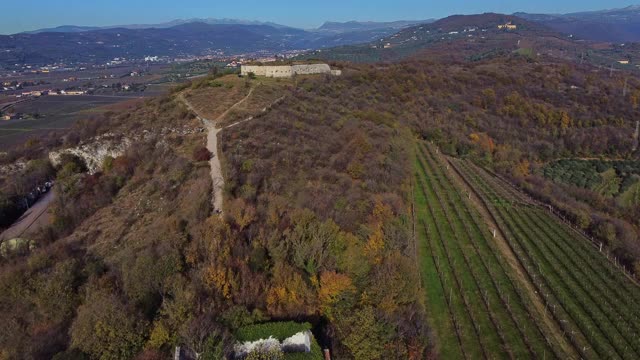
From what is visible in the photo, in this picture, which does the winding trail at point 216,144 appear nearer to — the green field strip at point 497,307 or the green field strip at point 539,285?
the green field strip at point 497,307

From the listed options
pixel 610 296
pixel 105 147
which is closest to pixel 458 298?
pixel 610 296

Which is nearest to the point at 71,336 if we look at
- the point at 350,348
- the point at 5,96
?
the point at 350,348

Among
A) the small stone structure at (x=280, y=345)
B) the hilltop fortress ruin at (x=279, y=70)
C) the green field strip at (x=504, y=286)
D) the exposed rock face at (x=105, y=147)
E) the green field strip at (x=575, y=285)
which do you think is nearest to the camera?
the small stone structure at (x=280, y=345)

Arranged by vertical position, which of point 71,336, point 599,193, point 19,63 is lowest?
point 599,193

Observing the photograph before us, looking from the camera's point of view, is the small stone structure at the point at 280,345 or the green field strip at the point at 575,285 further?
the green field strip at the point at 575,285

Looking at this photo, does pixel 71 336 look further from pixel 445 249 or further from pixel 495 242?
pixel 495 242

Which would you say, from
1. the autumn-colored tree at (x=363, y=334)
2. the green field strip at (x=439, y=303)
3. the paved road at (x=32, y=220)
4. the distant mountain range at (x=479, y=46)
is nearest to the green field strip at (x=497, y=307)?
the green field strip at (x=439, y=303)

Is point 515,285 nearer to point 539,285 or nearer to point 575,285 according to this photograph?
point 539,285

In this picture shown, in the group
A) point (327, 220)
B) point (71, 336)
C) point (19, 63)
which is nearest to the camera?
point (71, 336)
